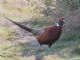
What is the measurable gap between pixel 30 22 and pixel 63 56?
154 inches

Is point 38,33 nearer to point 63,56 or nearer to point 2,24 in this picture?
point 63,56

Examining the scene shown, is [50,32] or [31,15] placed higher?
[50,32]

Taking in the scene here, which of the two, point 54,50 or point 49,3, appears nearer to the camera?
point 54,50

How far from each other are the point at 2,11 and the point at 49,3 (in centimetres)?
325

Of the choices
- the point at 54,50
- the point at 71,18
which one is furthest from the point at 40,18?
the point at 54,50

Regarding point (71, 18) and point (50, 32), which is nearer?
point (50, 32)

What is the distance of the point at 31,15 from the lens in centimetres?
1177

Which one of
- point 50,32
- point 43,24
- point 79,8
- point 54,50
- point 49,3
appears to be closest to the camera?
point 50,32

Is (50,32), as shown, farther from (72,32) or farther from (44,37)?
(72,32)

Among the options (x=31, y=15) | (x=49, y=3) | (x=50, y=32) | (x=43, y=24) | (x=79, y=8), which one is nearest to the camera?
(x=50, y=32)

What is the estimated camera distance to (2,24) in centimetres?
1102

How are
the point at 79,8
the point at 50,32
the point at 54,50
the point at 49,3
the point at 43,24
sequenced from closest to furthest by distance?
the point at 50,32 < the point at 54,50 < the point at 79,8 < the point at 49,3 < the point at 43,24

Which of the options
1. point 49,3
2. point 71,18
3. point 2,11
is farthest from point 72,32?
point 2,11

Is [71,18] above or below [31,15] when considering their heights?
above
